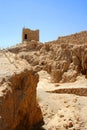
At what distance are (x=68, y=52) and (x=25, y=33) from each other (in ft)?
43.9

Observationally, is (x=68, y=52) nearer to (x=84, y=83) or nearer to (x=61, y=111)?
(x=84, y=83)

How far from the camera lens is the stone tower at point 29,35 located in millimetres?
50438

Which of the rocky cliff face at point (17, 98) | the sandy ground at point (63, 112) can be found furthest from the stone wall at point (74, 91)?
the rocky cliff face at point (17, 98)

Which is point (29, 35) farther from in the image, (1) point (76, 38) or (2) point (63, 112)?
(2) point (63, 112)

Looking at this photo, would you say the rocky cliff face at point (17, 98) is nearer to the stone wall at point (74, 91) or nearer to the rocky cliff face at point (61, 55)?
the stone wall at point (74, 91)

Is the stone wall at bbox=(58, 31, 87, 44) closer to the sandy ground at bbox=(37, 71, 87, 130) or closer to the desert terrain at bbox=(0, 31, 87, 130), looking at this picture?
the desert terrain at bbox=(0, 31, 87, 130)

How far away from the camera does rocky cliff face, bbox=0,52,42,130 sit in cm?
1403

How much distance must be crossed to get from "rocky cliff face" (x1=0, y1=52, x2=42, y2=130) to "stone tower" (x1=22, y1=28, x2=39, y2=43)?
30898 millimetres

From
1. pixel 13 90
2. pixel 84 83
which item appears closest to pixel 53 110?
pixel 13 90

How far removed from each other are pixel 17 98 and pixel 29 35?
3596 centimetres

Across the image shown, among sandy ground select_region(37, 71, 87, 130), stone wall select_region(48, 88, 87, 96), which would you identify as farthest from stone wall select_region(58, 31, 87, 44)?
sandy ground select_region(37, 71, 87, 130)

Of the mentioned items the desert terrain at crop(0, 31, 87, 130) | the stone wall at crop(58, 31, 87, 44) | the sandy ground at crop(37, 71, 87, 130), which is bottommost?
the sandy ground at crop(37, 71, 87, 130)

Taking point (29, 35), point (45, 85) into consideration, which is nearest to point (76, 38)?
point (45, 85)

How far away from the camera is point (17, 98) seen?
1580cm
